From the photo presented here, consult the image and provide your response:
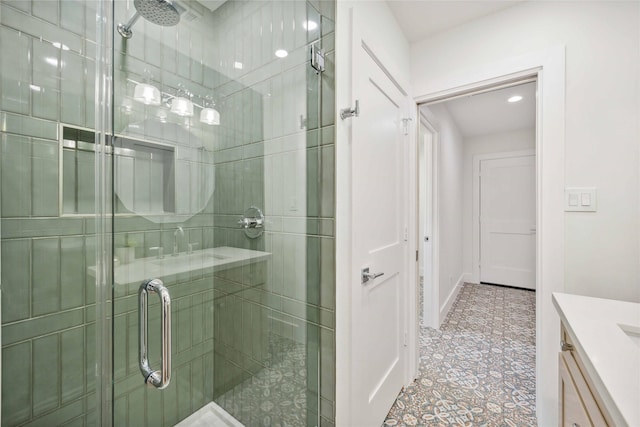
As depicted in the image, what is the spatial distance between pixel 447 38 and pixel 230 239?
1975 millimetres

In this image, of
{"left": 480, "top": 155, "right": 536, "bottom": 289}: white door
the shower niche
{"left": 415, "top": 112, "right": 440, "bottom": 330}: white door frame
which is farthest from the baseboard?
the shower niche

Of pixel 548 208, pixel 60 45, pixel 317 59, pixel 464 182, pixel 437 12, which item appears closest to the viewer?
pixel 60 45

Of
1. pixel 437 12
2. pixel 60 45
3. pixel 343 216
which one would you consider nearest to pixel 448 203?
pixel 437 12

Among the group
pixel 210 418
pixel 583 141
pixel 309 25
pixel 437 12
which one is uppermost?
pixel 437 12

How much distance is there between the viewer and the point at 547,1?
151 cm

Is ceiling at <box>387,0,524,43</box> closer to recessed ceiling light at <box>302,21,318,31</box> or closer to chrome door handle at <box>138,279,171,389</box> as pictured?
recessed ceiling light at <box>302,21,318,31</box>

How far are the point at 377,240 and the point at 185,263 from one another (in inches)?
38.4

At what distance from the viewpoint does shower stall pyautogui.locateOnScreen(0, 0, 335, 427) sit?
2.82 feet

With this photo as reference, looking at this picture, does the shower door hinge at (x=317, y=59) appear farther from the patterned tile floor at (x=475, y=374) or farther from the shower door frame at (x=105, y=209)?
the patterned tile floor at (x=475, y=374)

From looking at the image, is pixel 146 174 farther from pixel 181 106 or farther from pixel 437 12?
pixel 437 12

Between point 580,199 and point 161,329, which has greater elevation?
point 580,199

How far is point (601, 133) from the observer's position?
1.37 m

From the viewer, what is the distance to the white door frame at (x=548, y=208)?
1.46 metres

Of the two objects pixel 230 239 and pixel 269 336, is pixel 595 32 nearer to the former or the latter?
pixel 230 239
